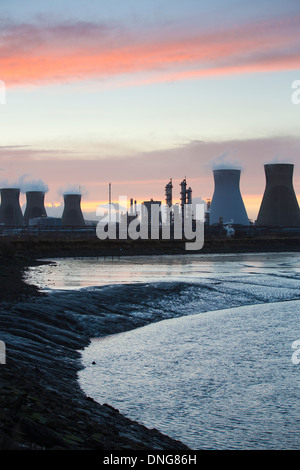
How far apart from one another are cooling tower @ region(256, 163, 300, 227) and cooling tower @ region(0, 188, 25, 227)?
43.1m

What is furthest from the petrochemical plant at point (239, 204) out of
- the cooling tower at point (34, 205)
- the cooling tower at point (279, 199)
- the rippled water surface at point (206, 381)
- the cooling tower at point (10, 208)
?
the rippled water surface at point (206, 381)

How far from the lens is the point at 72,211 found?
321 ft

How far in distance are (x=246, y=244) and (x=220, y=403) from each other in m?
48.7

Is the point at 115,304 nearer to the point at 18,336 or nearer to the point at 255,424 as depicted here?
the point at 18,336

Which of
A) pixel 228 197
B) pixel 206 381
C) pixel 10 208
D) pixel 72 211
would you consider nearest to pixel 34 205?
pixel 10 208

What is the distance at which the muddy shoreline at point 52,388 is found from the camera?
14.3 feet

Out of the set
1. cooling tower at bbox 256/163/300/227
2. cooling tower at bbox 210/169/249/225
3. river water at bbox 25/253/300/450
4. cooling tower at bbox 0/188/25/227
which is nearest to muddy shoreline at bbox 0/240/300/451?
river water at bbox 25/253/300/450

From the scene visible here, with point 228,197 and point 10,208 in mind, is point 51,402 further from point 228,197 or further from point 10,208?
point 10,208

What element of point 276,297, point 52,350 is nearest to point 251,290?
point 276,297

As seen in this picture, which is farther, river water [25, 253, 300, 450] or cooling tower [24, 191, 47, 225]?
cooling tower [24, 191, 47, 225]

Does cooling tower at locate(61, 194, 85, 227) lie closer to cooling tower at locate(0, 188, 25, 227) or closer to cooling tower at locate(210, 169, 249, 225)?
cooling tower at locate(0, 188, 25, 227)

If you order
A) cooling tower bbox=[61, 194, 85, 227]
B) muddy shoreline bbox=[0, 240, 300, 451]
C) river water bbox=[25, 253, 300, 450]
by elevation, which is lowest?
river water bbox=[25, 253, 300, 450]

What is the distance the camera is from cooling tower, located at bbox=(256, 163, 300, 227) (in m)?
78.4

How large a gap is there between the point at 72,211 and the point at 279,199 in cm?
3595
